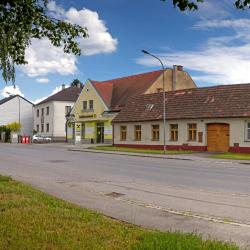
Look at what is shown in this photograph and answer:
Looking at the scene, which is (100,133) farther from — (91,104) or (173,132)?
(173,132)

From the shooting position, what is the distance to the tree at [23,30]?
784 centimetres

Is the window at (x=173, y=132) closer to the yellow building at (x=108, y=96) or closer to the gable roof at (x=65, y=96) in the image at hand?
the yellow building at (x=108, y=96)

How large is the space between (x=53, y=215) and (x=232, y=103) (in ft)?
97.6

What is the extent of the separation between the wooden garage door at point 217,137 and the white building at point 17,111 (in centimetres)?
6604

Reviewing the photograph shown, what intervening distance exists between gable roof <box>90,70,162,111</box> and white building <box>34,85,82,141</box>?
15057mm

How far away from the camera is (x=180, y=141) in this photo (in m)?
40.3

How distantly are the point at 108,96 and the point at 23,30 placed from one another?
52.1 meters

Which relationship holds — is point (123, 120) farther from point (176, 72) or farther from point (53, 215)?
point (53, 215)

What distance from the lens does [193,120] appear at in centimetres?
3875

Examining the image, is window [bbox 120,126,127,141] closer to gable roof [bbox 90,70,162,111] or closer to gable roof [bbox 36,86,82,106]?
gable roof [bbox 90,70,162,111]

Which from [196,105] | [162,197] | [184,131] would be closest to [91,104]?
[184,131]

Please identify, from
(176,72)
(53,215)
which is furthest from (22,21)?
(176,72)

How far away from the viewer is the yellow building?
5597 centimetres

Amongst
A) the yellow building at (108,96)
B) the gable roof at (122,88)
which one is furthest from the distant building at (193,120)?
the yellow building at (108,96)
